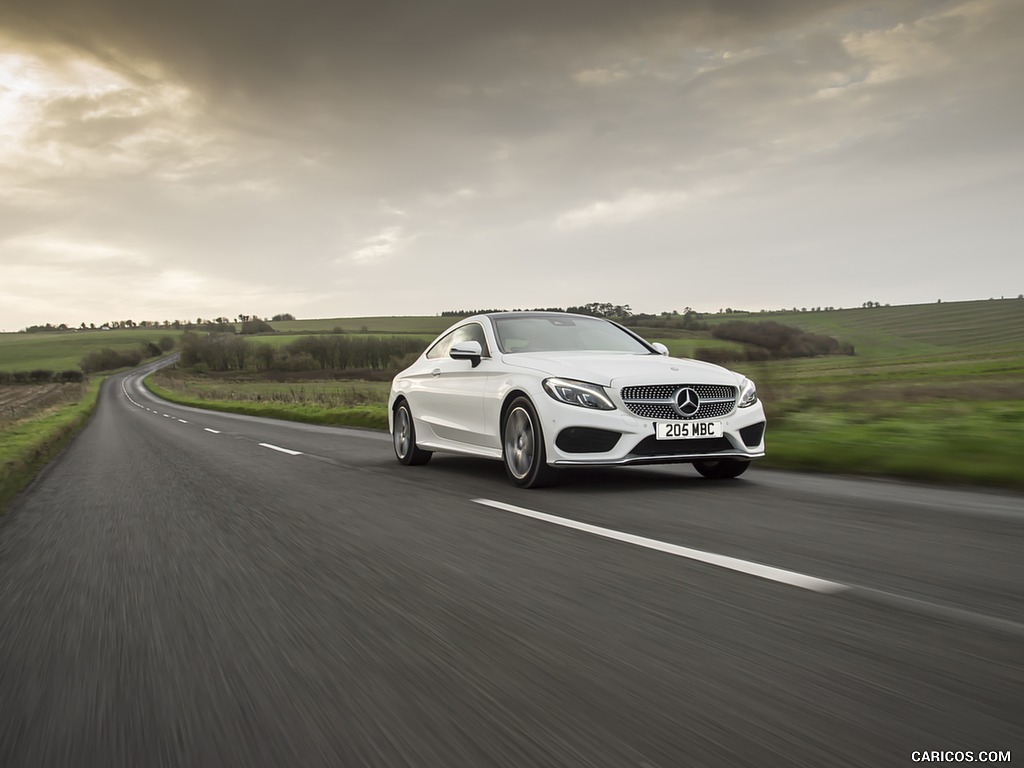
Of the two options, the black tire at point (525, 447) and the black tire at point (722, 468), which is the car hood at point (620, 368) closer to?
the black tire at point (525, 447)

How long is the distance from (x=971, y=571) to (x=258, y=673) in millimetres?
3214

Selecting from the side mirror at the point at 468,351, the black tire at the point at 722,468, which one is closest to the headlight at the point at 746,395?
the black tire at the point at 722,468

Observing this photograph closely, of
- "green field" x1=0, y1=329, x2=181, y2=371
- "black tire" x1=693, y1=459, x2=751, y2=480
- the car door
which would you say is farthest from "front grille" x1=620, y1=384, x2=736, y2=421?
"green field" x1=0, y1=329, x2=181, y2=371

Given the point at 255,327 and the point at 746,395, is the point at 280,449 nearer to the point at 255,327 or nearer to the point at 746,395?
the point at 746,395

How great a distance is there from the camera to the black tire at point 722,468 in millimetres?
8023

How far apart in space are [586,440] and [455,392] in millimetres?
2390

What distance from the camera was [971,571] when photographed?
4.09m

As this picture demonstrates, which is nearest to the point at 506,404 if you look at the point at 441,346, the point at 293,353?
the point at 441,346

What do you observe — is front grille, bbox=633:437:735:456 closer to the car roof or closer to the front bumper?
the front bumper

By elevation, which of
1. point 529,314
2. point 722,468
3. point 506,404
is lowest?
point 722,468

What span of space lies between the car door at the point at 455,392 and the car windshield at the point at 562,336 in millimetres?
290

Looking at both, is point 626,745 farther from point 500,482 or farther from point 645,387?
point 500,482

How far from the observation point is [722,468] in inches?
321

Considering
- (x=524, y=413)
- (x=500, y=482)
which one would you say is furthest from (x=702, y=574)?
(x=500, y=482)
